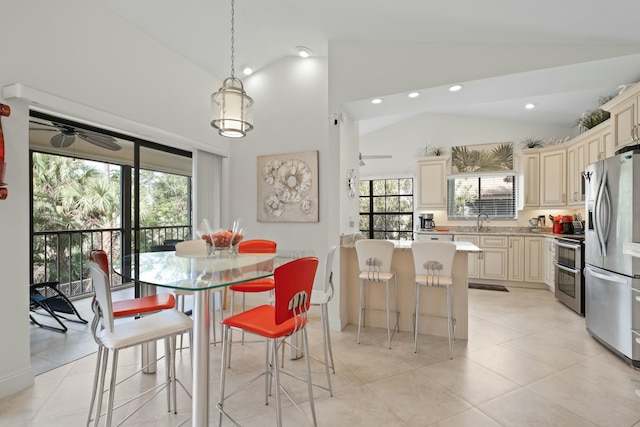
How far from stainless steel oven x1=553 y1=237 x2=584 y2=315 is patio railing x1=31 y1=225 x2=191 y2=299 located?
518 cm

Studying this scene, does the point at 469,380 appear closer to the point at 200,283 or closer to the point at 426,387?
the point at 426,387

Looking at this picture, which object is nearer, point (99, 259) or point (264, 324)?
point (264, 324)

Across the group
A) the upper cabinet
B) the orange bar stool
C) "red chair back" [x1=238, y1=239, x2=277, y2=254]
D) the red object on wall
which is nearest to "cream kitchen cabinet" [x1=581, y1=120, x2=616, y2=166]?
the upper cabinet

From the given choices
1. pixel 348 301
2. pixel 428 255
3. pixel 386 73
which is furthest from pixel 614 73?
pixel 348 301

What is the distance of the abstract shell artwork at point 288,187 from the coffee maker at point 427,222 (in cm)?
314

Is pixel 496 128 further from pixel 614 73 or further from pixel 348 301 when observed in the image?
pixel 348 301

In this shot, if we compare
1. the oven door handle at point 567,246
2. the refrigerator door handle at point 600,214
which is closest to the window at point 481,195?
the oven door handle at point 567,246

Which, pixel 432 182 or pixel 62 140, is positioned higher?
pixel 62 140

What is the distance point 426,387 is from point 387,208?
5.09 m

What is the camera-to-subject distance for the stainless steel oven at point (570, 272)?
387 centimetres

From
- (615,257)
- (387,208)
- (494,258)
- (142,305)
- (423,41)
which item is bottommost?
(494,258)

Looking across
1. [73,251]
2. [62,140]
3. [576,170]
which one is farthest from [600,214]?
[73,251]

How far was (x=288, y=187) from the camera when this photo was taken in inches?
163

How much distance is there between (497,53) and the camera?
282 cm
